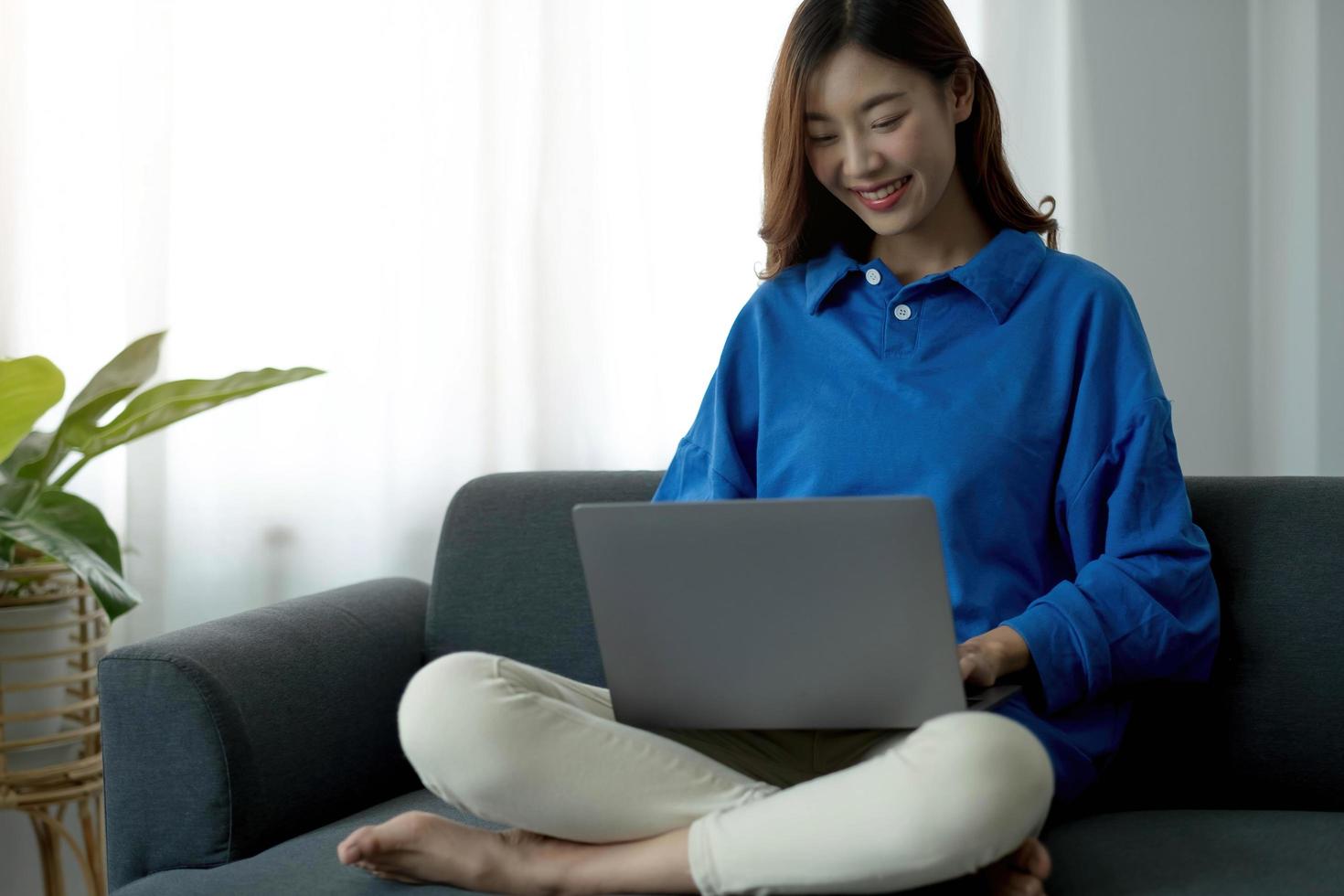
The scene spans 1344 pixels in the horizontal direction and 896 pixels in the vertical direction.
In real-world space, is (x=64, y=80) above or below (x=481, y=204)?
above

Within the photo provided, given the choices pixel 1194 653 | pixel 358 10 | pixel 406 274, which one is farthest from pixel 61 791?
pixel 1194 653

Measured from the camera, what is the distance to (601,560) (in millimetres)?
1016

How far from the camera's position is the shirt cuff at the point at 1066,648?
1170 mm

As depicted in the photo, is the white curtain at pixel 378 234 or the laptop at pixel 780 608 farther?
the white curtain at pixel 378 234

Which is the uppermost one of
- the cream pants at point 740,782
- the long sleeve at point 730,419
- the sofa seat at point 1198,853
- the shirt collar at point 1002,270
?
the shirt collar at point 1002,270

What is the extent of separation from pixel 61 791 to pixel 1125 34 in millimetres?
1801

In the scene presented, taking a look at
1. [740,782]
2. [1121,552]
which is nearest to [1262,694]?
[1121,552]

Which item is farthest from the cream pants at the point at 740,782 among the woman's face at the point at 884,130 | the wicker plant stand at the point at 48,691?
the wicker plant stand at the point at 48,691

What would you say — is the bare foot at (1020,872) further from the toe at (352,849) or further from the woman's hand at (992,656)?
the toe at (352,849)

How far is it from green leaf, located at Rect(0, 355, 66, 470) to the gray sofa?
383 millimetres

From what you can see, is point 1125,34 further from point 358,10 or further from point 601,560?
point 601,560

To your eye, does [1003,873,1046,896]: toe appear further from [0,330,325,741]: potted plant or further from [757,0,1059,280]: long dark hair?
[0,330,325,741]: potted plant

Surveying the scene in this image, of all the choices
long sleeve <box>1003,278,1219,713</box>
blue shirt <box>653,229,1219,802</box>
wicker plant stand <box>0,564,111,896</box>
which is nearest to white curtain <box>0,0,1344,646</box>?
wicker plant stand <box>0,564,111,896</box>

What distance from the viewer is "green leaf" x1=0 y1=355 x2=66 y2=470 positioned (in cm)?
153
